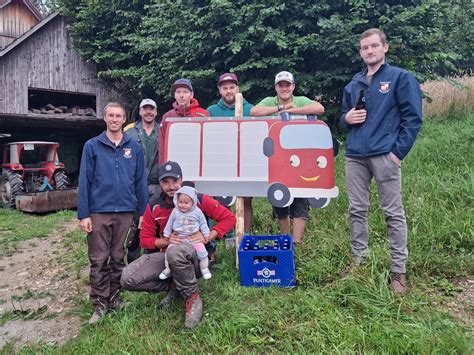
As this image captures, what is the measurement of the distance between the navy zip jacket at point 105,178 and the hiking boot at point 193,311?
1.01 metres

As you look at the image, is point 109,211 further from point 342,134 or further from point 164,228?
point 342,134

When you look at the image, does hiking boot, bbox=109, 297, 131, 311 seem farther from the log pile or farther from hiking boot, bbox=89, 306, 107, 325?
the log pile

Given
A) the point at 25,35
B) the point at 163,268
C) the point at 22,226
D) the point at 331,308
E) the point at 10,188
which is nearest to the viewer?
the point at 331,308

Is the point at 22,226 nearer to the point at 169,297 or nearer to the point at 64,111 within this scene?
the point at 64,111

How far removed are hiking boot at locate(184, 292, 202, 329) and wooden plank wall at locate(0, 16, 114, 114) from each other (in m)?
10.2

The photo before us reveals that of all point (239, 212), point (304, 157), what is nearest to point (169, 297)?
point (239, 212)

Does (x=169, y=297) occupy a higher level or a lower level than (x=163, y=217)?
lower

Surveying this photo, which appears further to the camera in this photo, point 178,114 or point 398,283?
point 178,114

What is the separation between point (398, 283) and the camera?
312cm

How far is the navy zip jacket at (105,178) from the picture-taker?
3.48 metres

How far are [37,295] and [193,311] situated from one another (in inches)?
93.9

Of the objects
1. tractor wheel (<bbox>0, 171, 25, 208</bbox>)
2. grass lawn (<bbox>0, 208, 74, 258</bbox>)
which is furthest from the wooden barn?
grass lawn (<bbox>0, 208, 74, 258</bbox>)

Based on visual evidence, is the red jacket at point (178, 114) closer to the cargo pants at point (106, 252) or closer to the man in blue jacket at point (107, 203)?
the man in blue jacket at point (107, 203)

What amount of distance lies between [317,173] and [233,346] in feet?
5.87
